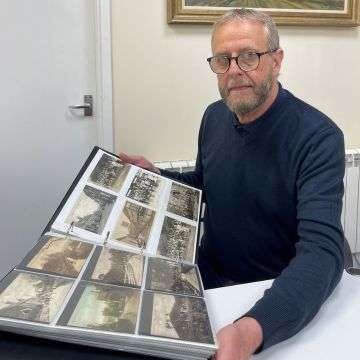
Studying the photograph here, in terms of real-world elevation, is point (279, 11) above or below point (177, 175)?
above

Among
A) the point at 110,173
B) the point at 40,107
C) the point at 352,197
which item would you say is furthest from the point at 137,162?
the point at 352,197

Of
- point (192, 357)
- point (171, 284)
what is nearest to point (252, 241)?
point (171, 284)

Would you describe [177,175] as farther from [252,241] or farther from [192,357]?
[192,357]

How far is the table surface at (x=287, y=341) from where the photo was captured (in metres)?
0.68

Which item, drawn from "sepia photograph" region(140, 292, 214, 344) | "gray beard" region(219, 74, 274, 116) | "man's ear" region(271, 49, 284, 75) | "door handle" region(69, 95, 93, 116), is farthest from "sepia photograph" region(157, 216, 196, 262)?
"door handle" region(69, 95, 93, 116)

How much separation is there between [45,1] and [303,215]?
161 cm

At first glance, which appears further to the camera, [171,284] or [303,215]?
[303,215]

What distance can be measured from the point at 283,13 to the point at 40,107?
1.22 meters

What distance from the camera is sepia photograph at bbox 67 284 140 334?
68cm

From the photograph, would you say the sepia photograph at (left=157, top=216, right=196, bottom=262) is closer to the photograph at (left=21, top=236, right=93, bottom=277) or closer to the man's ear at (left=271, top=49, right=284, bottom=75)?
the photograph at (left=21, top=236, right=93, bottom=277)

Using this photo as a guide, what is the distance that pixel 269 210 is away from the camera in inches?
49.0

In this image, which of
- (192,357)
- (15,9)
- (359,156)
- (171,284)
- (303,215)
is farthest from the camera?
(359,156)

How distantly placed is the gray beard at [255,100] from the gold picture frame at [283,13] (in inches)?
34.9

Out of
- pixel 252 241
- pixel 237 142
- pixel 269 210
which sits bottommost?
pixel 252 241
